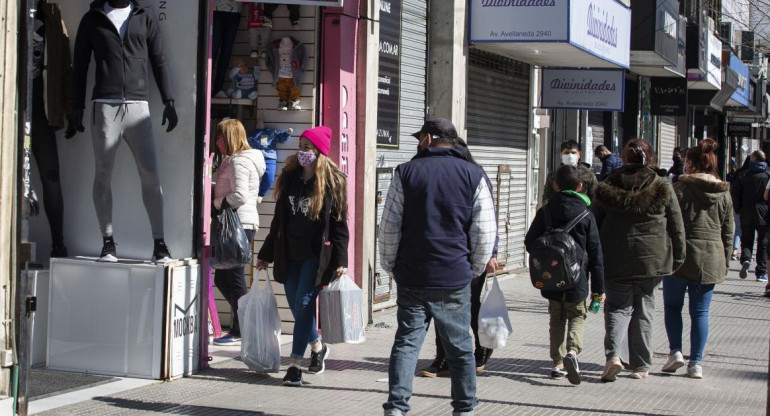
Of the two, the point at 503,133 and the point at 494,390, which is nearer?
the point at 494,390

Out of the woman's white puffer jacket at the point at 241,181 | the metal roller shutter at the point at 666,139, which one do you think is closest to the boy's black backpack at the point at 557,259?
the woman's white puffer jacket at the point at 241,181

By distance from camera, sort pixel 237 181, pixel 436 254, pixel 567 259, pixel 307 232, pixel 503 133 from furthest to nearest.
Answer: pixel 503 133, pixel 237 181, pixel 567 259, pixel 307 232, pixel 436 254

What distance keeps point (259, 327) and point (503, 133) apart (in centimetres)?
849

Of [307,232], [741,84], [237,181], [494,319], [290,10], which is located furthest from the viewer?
[741,84]

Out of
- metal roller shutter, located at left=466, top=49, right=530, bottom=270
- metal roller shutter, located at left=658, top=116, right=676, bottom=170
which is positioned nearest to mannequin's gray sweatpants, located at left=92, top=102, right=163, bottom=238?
metal roller shutter, located at left=466, top=49, right=530, bottom=270

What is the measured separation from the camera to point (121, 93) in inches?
297

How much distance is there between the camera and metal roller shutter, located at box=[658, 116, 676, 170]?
2912cm

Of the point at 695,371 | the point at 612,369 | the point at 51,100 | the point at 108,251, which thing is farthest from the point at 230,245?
the point at 695,371

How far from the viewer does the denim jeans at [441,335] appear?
5.93 m

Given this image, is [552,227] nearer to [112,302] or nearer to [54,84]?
[112,302]

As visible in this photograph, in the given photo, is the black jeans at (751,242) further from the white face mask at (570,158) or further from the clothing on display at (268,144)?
the clothing on display at (268,144)

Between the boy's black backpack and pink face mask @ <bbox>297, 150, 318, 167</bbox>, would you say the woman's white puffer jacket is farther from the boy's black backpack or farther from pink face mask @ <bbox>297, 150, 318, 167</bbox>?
the boy's black backpack

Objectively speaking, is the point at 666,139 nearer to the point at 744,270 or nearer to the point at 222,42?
the point at 744,270

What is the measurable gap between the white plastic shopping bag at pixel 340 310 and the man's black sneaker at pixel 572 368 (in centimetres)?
154
